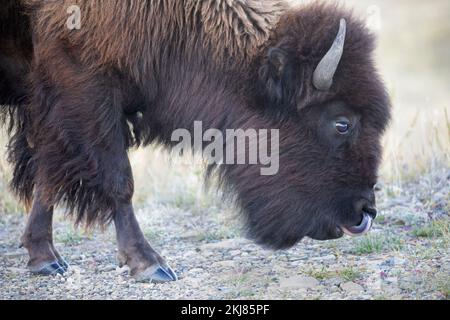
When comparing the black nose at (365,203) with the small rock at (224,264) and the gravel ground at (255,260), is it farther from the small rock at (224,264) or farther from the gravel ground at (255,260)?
the small rock at (224,264)

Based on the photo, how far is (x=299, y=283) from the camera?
215 inches

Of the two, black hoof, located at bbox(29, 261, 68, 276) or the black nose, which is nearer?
the black nose

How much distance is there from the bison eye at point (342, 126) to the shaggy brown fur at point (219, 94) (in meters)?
0.05

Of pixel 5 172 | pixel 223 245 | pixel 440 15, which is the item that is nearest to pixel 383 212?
pixel 223 245

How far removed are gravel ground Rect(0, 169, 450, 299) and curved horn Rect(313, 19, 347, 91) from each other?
1.24m

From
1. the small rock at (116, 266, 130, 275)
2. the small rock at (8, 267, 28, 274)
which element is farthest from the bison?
the small rock at (8, 267, 28, 274)

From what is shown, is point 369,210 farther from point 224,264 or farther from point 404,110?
point 404,110

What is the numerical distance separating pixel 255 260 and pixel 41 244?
163 cm

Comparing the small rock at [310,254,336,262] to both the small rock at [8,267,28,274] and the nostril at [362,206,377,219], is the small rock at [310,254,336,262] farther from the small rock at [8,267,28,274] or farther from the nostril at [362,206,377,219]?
the small rock at [8,267,28,274]

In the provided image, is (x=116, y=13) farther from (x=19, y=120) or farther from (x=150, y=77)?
(x=19, y=120)

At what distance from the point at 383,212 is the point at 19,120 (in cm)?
310

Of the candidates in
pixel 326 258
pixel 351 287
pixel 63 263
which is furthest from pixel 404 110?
pixel 351 287

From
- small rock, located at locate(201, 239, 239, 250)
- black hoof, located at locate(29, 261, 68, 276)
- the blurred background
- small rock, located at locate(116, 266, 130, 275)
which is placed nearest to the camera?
small rock, located at locate(116, 266, 130, 275)

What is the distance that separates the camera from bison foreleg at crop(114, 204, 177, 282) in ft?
19.0
